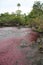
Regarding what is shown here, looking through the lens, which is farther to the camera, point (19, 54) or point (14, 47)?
point (14, 47)

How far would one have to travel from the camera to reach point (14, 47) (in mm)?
9688

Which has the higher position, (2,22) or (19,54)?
(19,54)

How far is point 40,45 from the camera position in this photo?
8.95 m

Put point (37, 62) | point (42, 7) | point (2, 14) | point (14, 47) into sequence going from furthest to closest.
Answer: point (2, 14), point (42, 7), point (14, 47), point (37, 62)

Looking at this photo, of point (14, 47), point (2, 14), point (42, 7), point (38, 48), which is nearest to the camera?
point (38, 48)

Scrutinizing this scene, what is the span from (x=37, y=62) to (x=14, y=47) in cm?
248

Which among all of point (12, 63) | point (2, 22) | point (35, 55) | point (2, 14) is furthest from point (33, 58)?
point (2, 14)

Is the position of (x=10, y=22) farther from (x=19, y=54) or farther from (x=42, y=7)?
(x=19, y=54)

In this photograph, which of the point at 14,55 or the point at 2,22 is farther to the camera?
the point at 2,22

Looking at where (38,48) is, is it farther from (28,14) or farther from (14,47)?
(28,14)

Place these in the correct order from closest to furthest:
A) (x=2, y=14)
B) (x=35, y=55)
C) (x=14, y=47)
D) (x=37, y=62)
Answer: (x=37, y=62)
(x=35, y=55)
(x=14, y=47)
(x=2, y=14)

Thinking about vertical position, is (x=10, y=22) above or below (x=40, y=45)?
below

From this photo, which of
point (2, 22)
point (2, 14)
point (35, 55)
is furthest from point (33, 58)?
point (2, 14)

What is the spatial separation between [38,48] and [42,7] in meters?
16.1
